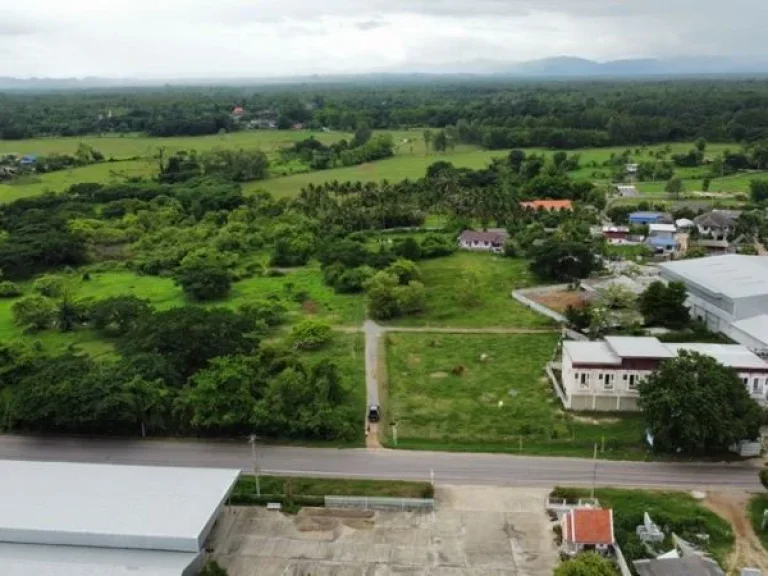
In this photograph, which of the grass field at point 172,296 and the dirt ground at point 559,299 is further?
the dirt ground at point 559,299

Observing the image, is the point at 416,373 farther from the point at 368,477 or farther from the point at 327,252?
the point at 327,252

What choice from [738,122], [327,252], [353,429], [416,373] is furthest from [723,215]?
[738,122]

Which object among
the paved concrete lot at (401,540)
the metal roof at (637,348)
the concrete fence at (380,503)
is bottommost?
the paved concrete lot at (401,540)

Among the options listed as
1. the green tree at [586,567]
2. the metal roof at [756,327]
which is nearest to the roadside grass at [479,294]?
the metal roof at [756,327]

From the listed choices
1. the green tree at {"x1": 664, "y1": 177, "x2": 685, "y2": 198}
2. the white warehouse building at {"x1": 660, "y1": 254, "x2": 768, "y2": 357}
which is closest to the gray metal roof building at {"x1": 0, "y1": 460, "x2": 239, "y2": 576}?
the white warehouse building at {"x1": 660, "y1": 254, "x2": 768, "y2": 357}

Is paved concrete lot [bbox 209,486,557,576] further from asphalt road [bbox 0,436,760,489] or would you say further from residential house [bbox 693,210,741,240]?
residential house [bbox 693,210,741,240]

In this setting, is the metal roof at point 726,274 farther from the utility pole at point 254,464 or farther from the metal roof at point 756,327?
the utility pole at point 254,464

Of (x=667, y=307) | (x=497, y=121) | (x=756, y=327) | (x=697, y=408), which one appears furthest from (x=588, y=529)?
(x=497, y=121)

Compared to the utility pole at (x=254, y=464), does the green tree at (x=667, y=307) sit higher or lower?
higher
